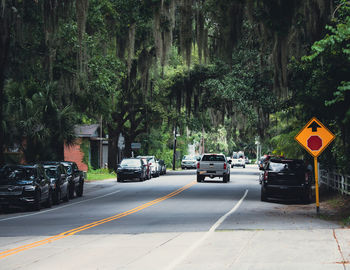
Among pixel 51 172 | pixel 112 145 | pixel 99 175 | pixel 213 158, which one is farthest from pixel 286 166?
pixel 112 145

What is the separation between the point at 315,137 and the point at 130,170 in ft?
82.8

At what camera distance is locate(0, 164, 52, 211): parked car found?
20.6 m

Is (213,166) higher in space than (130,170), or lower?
higher

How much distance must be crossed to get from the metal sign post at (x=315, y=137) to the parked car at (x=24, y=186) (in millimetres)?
9409

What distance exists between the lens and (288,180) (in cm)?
2433

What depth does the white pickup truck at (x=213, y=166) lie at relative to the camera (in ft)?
131

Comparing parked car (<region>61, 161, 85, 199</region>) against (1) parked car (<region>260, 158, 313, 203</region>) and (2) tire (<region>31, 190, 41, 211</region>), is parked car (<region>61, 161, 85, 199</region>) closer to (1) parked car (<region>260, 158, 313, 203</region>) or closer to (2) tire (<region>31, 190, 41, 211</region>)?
(2) tire (<region>31, 190, 41, 211</region>)

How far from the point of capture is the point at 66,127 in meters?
33.0

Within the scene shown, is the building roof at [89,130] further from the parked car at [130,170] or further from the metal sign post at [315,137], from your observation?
the metal sign post at [315,137]

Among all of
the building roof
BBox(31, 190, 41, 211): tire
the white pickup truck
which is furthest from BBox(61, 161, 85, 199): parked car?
the building roof

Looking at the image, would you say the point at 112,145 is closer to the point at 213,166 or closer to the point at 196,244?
the point at 213,166

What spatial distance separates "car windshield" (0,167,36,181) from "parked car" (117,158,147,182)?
2049 centimetres

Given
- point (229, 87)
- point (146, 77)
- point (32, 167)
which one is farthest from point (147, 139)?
point (32, 167)

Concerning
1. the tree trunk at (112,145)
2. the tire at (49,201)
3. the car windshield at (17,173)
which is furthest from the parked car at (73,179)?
the tree trunk at (112,145)
